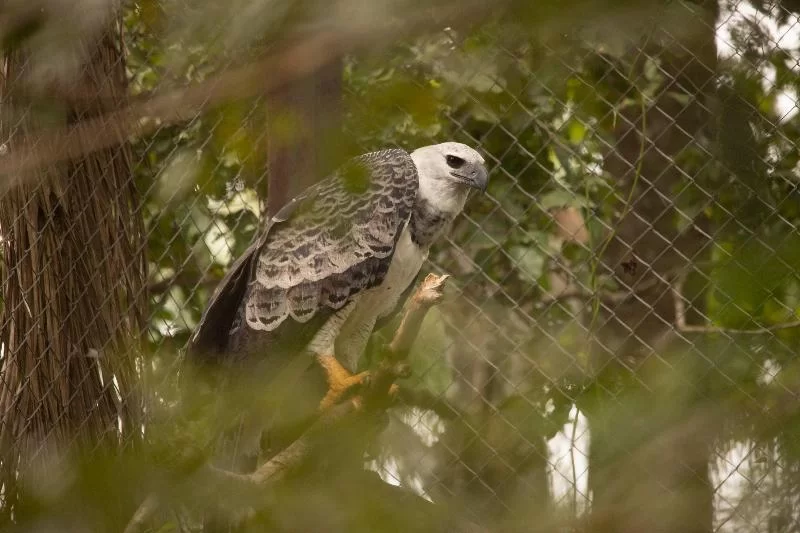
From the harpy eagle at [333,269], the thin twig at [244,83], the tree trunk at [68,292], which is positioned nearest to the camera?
the thin twig at [244,83]

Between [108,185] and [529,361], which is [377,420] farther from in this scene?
[108,185]

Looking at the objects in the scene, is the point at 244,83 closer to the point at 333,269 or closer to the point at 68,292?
the point at 333,269

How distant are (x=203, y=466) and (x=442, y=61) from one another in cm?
26

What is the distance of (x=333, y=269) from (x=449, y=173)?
1.10ft

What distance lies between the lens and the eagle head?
2191 millimetres

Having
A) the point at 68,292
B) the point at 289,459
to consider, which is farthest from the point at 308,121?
the point at 68,292

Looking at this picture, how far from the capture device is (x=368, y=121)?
50 cm

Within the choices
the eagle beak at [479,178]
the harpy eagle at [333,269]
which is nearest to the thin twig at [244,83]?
the harpy eagle at [333,269]

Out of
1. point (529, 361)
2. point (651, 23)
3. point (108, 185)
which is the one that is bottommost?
point (108, 185)

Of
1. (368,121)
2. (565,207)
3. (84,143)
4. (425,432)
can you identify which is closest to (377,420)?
(425,432)

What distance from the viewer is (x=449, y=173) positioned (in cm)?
222

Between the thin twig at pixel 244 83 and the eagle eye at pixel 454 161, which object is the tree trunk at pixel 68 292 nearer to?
the eagle eye at pixel 454 161

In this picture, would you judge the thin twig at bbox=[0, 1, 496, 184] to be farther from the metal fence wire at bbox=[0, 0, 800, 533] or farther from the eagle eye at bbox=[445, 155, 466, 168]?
the eagle eye at bbox=[445, 155, 466, 168]

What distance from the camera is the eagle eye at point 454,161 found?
2.20 m
